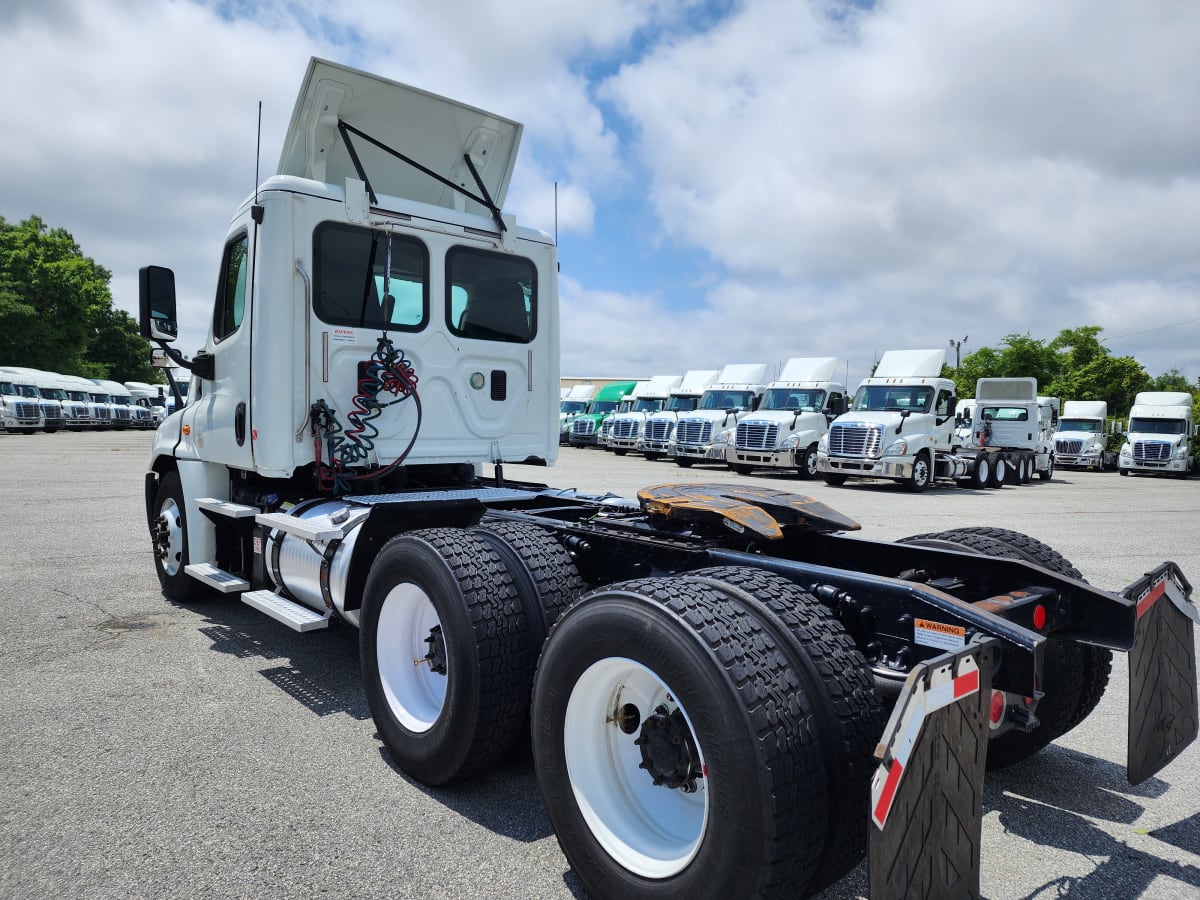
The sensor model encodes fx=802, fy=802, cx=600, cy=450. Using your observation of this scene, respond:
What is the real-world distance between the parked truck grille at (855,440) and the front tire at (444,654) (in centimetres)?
1737

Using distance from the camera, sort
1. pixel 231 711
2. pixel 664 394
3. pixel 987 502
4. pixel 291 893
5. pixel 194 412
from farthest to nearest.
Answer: pixel 664 394 → pixel 987 502 → pixel 194 412 → pixel 231 711 → pixel 291 893

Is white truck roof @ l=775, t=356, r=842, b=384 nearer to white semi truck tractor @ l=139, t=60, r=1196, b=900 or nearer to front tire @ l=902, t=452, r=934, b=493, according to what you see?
front tire @ l=902, t=452, r=934, b=493

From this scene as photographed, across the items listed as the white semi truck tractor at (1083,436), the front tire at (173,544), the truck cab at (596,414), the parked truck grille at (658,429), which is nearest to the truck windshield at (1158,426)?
the white semi truck tractor at (1083,436)

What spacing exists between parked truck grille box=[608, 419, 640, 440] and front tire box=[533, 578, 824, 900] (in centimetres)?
2778

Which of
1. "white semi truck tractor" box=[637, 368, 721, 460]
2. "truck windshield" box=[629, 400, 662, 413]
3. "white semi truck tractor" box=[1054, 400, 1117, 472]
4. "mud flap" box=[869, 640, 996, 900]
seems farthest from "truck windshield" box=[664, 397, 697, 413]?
"mud flap" box=[869, 640, 996, 900]

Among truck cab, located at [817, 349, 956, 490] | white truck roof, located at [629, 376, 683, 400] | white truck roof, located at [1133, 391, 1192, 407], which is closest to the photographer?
truck cab, located at [817, 349, 956, 490]

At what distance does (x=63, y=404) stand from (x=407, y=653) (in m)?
43.3

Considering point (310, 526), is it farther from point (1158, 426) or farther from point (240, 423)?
point (1158, 426)

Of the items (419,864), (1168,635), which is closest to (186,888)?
(419,864)

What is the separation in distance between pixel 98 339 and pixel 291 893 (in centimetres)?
7036

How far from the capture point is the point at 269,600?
4.58 meters

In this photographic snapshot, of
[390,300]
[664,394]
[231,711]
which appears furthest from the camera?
[664,394]

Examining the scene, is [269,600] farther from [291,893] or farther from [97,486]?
[97,486]

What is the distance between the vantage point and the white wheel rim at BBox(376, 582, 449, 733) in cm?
353
